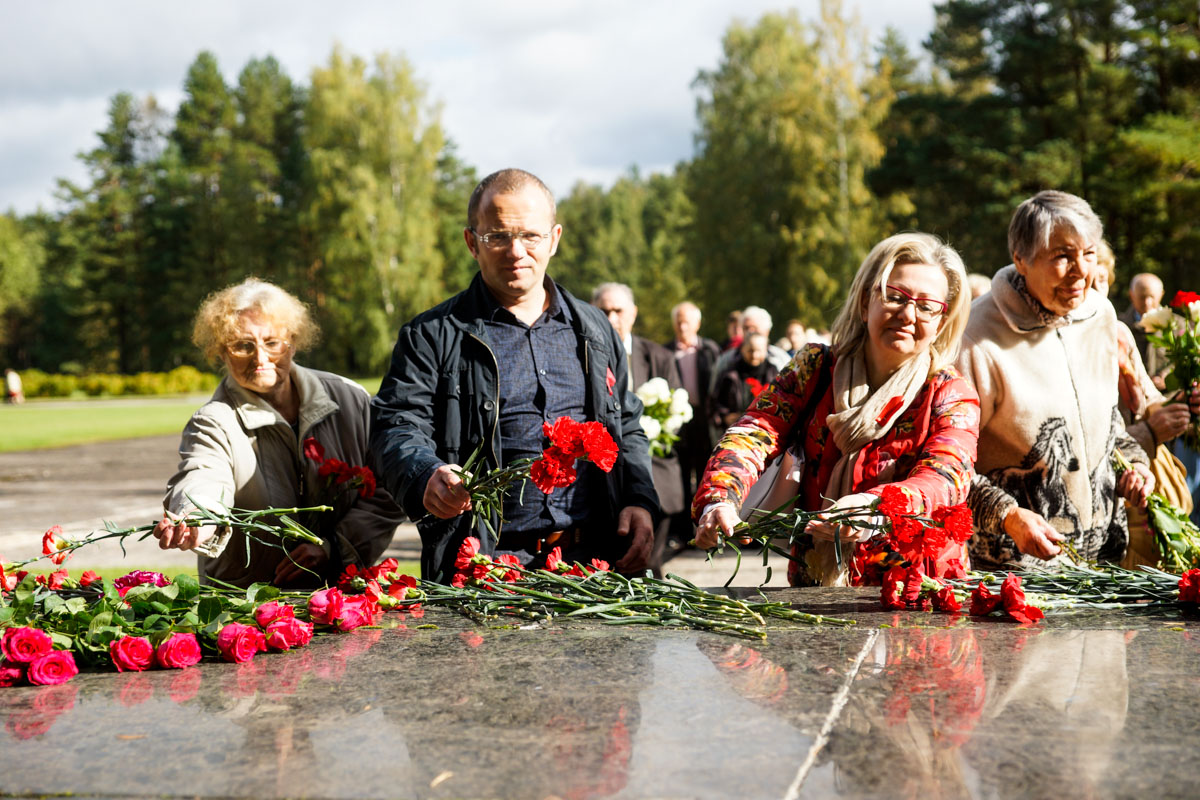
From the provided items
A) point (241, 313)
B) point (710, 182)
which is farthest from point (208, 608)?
point (710, 182)

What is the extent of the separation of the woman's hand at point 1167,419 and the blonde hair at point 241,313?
9.48 ft

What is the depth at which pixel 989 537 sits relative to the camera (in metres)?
3.36

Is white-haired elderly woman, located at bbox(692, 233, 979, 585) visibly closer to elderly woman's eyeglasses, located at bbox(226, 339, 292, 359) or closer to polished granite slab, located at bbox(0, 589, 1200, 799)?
polished granite slab, located at bbox(0, 589, 1200, 799)

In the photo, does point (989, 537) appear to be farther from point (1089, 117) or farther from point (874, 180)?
point (874, 180)

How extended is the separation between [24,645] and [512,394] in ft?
4.81

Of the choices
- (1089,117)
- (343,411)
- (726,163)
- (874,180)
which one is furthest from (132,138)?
(343,411)

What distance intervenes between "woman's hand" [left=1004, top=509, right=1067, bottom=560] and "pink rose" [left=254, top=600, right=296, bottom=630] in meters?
1.82

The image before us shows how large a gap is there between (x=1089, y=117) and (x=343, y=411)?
1064 inches

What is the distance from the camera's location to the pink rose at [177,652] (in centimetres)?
229

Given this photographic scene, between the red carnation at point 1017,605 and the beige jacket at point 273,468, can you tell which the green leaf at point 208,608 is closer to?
the beige jacket at point 273,468

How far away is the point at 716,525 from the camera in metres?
2.59

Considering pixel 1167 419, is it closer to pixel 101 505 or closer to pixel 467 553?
pixel 467 553

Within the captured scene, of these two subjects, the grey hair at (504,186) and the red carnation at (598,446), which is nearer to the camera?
the red carnation at (598,446)

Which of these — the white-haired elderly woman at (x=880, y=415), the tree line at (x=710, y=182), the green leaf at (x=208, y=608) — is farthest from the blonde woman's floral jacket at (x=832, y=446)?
the tree line at (x=710, y=182)
